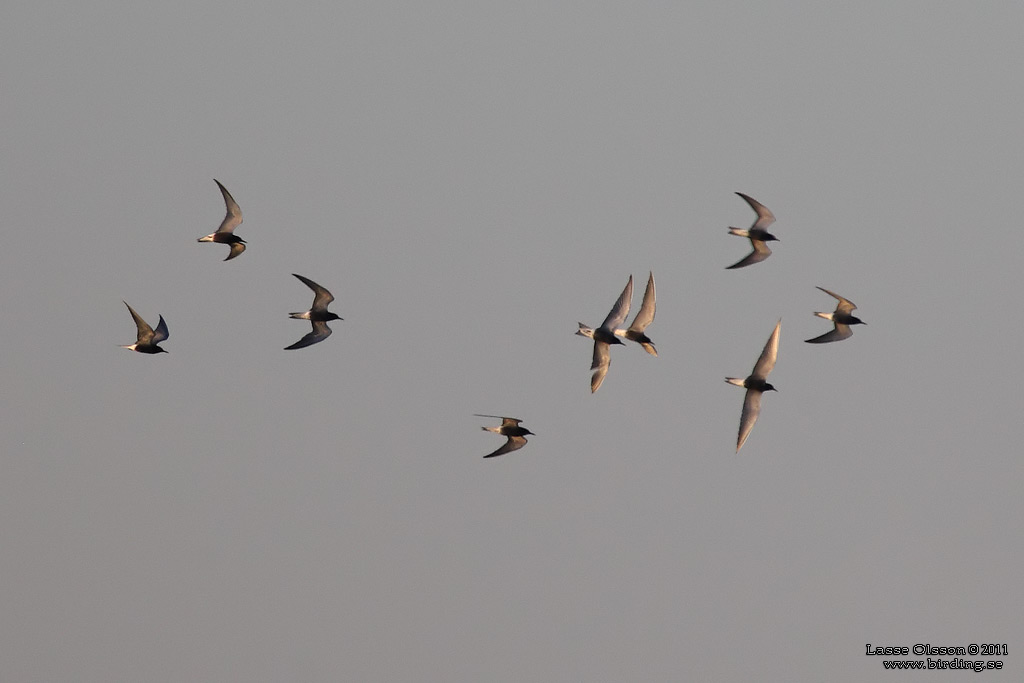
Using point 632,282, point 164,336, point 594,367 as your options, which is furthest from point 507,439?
point 164,336

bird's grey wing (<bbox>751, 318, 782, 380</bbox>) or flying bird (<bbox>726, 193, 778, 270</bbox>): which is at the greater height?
flying bird (<bbox>726, 193, 778, 270</bbox>)

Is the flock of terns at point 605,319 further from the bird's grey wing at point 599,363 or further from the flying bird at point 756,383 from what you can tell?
the flying bird at point 756,383

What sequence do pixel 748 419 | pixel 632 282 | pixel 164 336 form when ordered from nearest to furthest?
1. pixel 748 419
2. pixel 632 282
3. pixel 164 336

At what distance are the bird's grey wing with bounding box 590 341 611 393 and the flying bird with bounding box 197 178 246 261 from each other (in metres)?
13.9

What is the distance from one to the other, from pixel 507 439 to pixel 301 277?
37.0 feet

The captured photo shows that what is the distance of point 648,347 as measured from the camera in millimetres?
50500

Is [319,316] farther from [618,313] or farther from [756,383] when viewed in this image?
[756,383]

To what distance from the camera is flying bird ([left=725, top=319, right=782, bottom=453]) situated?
47.0 m

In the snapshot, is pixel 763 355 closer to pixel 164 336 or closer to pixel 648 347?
pixel 648 347

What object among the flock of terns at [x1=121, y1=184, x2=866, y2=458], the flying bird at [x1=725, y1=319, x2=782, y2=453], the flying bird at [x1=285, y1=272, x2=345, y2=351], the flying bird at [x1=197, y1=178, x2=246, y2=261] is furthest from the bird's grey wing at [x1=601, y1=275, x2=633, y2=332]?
the flying bird at [x1=197, y1=178, x2=246, y2=261]

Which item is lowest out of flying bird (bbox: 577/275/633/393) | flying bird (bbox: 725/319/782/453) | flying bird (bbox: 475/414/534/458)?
flying bird (bbox: 475/414/534/458)

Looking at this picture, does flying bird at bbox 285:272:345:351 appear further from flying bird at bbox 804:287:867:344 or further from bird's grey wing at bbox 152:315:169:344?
flying bird at bbox 804:287:867:344

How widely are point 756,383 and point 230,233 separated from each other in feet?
67.7

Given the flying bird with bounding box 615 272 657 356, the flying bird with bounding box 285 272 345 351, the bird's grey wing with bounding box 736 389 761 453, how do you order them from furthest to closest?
1. the flying bird with bounding box 285 272 345 351
2. the flying bird with bounding box 615 272 657 356
3. the bird's grey wing with bounding box 736 389 761 453
